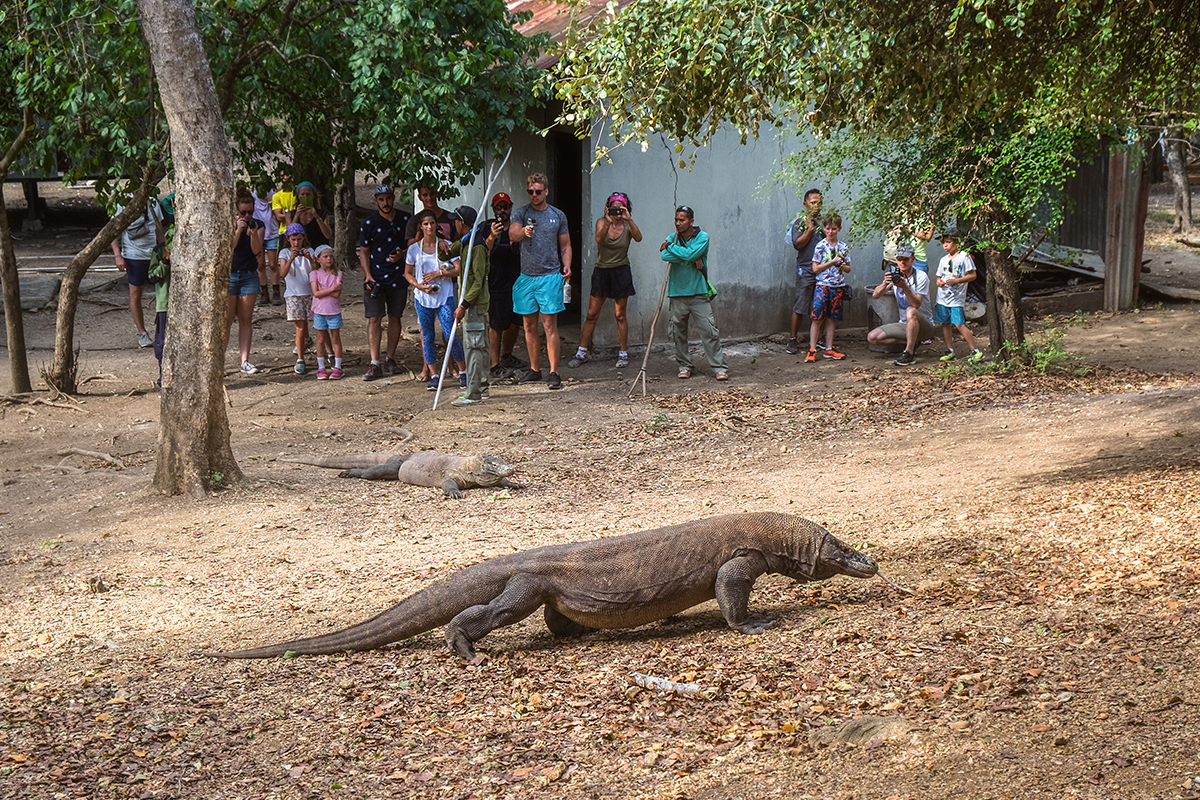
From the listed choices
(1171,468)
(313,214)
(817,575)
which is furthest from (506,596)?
(313,214)

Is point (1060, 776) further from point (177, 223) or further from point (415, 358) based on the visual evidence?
point (415, 358)

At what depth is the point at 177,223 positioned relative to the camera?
7969mm

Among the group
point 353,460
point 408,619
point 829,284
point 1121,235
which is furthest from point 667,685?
point 1121,235

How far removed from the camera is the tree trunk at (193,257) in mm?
7723

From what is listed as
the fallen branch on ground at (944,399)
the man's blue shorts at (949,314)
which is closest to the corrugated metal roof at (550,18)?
the man's blue shorts at (949,314)

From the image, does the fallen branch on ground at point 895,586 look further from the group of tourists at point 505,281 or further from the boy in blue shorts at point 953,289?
the boy in blue shorts at point 953,289

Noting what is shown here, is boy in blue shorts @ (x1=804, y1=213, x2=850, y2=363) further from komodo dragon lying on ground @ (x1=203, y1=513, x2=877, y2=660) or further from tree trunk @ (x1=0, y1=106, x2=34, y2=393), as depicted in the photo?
tree trunk @ (x1=0, y1=106, x2=34, y2=393)

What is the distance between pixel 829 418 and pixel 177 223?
6.10 metres

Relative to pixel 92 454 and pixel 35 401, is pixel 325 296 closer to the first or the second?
pixel 35 401

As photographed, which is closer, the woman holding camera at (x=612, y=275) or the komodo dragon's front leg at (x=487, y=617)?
the komodo dragon's front leg at (x=487, y=617)

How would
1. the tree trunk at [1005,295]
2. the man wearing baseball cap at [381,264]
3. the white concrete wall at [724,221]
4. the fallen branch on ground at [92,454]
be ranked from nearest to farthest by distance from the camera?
the fallen branch on ground at [92,454]
the tree trunk at [1005,295]
the man wearing baseball cap at [381,264]
the white concrete wall at [724,221]

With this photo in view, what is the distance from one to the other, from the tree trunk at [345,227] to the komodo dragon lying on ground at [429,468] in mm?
10141

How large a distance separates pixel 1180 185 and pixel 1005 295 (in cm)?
1112

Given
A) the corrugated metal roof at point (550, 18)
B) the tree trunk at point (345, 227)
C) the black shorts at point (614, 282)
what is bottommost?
the black shorts at point (614, 282)
